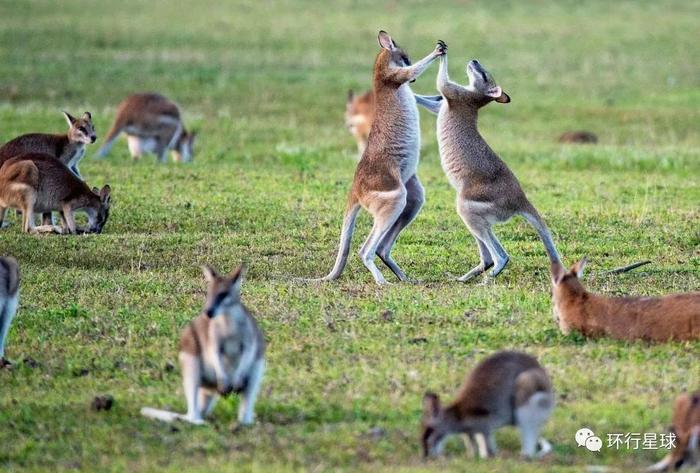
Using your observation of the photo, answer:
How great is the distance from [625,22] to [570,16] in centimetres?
227

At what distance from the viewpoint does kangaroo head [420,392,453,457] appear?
5.80m

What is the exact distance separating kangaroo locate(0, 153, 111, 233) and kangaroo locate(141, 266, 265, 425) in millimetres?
5712

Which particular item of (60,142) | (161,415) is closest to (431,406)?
(161,415)

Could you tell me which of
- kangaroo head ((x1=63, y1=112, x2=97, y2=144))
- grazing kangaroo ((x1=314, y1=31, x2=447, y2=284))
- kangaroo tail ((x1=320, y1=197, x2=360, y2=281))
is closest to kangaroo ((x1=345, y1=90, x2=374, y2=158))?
kangaroo head ((x1=63, y1=112, x2=97, y2=144))

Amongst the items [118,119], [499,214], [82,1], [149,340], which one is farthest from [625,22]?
[149,340]

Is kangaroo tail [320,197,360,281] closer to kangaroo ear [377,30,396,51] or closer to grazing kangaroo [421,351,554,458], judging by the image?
kangaroo ear [377,30,396,51]

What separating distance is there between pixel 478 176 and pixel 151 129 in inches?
333

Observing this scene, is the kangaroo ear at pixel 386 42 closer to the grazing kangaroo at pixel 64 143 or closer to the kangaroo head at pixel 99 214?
the kangaroo head at pixel 99 214

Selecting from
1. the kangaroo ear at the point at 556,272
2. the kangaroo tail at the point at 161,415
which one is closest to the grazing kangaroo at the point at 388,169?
the kangaroo ear at the point at 556,272

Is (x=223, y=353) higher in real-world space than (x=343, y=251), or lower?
lower

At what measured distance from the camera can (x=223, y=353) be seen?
21.0ft

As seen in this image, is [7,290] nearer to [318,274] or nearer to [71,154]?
[318,274]

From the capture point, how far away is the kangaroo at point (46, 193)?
11789 millimetres

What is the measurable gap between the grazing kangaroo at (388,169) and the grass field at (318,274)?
0.33 metres
